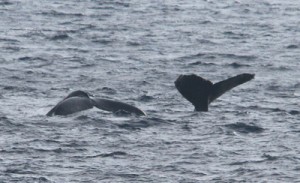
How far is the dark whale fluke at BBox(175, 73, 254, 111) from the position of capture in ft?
75.8

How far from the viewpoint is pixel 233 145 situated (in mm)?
21172

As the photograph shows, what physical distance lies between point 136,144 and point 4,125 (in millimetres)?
3099

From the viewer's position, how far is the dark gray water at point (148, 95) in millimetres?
19547

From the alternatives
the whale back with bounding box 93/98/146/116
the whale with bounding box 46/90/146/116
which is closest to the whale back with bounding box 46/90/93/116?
the whale with bounding box 46/90/146/116

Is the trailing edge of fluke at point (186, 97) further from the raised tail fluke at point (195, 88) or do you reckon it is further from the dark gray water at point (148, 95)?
the dark gray water at point (148, 95)

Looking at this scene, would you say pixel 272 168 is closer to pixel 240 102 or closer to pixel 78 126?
pixel 78 126

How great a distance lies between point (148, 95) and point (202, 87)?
343 cm

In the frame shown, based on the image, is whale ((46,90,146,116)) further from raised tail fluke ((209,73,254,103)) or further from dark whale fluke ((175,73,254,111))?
raised tail fluke ((209,73,254,103))

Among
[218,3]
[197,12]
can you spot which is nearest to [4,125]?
[197,12]

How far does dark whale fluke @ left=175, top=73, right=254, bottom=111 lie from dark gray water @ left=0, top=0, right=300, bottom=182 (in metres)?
0.37

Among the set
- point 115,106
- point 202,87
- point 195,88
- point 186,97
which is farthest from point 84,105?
point 202,87

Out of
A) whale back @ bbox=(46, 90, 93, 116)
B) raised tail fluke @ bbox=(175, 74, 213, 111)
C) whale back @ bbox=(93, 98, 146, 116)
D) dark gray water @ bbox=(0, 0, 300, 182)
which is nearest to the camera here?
dark gray water @ bbox=(0, 0, 300, 182)

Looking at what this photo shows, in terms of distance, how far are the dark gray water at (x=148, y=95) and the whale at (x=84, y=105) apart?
0.71 feet

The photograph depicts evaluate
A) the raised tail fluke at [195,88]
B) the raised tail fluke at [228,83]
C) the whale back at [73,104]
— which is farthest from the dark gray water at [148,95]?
the raised tail fluke at [228,83]
